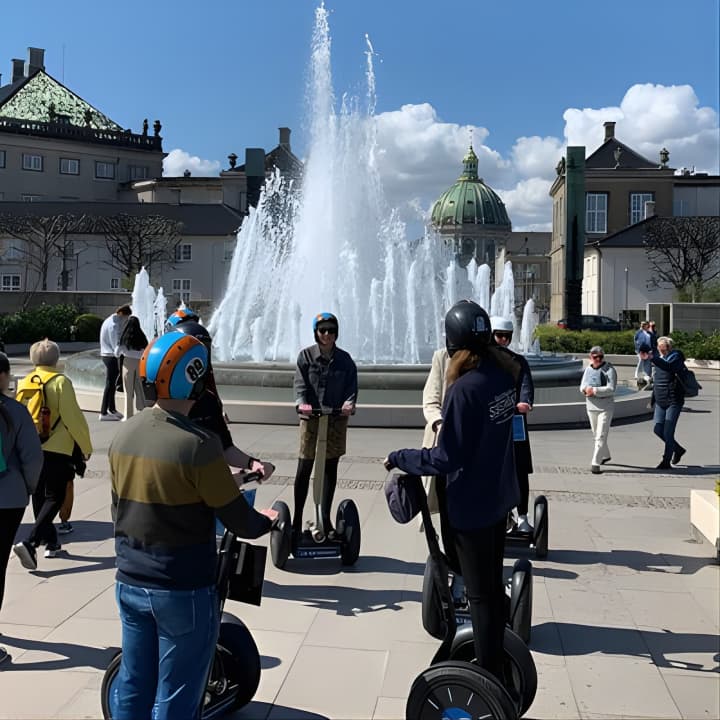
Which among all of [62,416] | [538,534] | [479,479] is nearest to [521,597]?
[479,479]

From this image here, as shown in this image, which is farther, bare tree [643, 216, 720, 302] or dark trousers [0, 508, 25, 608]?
bare tree [643, 216, 720, 302]

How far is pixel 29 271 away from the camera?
2420 inches

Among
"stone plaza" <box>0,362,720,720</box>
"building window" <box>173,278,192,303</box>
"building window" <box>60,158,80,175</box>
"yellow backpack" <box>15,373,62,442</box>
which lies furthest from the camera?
"building window" <box>60,158,80,175</box>

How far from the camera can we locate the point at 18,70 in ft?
278

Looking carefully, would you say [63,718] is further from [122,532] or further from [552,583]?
[552,583]

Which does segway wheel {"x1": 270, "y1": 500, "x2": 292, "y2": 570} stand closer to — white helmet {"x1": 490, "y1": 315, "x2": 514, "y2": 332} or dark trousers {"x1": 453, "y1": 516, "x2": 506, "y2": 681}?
white helmet {"x1": 490, "y1": 315, "x2": 514, "y2": 332}

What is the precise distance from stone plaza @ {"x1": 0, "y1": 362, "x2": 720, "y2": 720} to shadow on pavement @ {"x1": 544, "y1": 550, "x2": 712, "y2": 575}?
0.06 feet

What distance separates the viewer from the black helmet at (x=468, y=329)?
380 centimetres

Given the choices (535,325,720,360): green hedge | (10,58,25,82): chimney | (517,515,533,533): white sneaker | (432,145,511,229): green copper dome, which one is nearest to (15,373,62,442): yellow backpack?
(517,515,533,533): white sneaker

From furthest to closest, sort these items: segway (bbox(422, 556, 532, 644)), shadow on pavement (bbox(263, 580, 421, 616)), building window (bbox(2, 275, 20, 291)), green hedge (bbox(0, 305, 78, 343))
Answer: building window (bbox(2, 275, 20, 291))
green hedge (bbox(0, 305, 78, 343))
shadow on pavement (bbox(263, 580, 421, 616))
segway (bbox(422, 556, 532, 644))

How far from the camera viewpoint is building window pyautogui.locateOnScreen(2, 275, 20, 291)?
201 ft

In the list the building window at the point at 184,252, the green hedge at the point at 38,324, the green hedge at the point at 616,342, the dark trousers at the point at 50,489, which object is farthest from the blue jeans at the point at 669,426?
the building window at the point at 184,252

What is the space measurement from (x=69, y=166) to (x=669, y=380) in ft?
246

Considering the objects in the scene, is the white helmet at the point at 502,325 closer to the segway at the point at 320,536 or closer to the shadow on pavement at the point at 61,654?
the segway at the point at 320,536
